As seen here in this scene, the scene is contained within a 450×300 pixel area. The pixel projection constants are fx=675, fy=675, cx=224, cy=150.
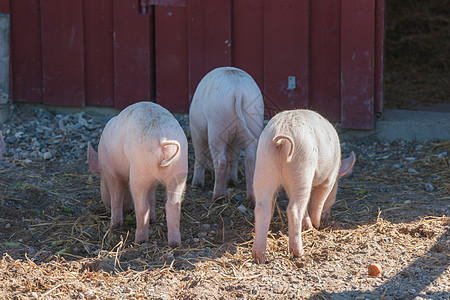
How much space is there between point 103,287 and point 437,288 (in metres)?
Result: 2.08

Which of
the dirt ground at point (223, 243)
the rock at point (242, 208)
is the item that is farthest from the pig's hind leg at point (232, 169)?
the rock at point (242, 208)

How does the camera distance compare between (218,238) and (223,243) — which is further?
(218,238)

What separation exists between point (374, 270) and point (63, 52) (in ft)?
19.2

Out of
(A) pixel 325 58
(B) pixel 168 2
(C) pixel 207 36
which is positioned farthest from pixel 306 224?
(B) pixel 168 2

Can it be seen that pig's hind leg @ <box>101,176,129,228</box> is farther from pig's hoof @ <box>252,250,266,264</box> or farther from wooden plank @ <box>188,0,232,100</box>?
wooden plank @ <box>188,0,232,100</box>

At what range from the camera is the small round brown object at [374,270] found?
4406 mm

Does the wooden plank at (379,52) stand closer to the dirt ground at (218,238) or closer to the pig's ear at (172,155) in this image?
the dirt ground at (218,238)

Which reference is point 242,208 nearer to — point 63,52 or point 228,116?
point 228,116

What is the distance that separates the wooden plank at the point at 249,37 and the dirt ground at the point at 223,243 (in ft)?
5.97

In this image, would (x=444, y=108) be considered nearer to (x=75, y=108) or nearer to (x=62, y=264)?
(x=75, y=108)

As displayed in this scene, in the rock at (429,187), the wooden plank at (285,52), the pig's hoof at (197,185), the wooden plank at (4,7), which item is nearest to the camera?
the rock at (429,187)

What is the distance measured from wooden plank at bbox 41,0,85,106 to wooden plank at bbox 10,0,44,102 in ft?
0.48

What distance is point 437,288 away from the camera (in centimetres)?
419

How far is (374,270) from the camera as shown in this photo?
4414 mm
